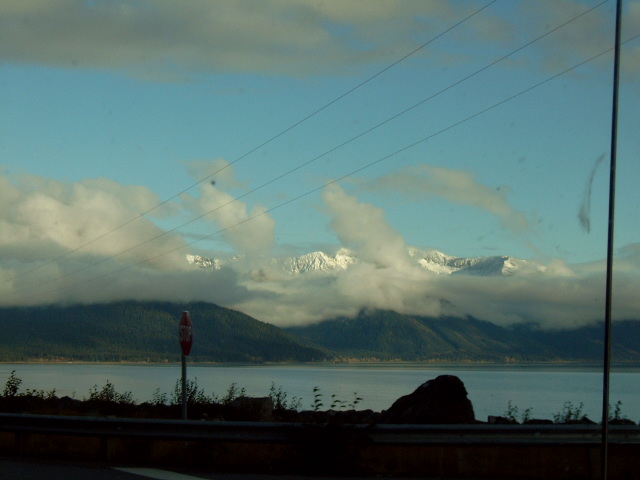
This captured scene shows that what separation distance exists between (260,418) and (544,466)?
26.7ft

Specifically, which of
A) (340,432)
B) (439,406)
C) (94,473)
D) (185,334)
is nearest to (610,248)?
(340,432)

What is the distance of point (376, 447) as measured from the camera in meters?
12.8

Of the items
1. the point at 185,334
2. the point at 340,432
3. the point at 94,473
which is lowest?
the point at 94,473

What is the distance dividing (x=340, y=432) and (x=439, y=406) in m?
4.83

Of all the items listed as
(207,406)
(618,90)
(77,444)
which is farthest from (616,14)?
(207,406)

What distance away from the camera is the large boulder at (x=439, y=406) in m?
16.9

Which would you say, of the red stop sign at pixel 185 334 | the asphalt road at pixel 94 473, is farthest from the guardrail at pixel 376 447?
the red stop sign at pixel 185 334

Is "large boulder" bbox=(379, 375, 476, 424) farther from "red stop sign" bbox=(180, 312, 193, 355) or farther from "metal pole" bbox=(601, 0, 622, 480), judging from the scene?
"metal pole" bbox=(601, 0, 622, 480)

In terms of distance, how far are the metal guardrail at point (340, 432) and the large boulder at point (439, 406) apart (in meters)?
4.43

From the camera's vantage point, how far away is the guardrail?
478 inches

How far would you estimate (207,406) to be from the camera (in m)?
20.3

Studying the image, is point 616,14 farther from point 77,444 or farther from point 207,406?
point 207,406

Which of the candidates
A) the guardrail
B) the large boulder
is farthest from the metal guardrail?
the large boulder

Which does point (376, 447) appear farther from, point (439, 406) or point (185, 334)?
point (185, 334)
